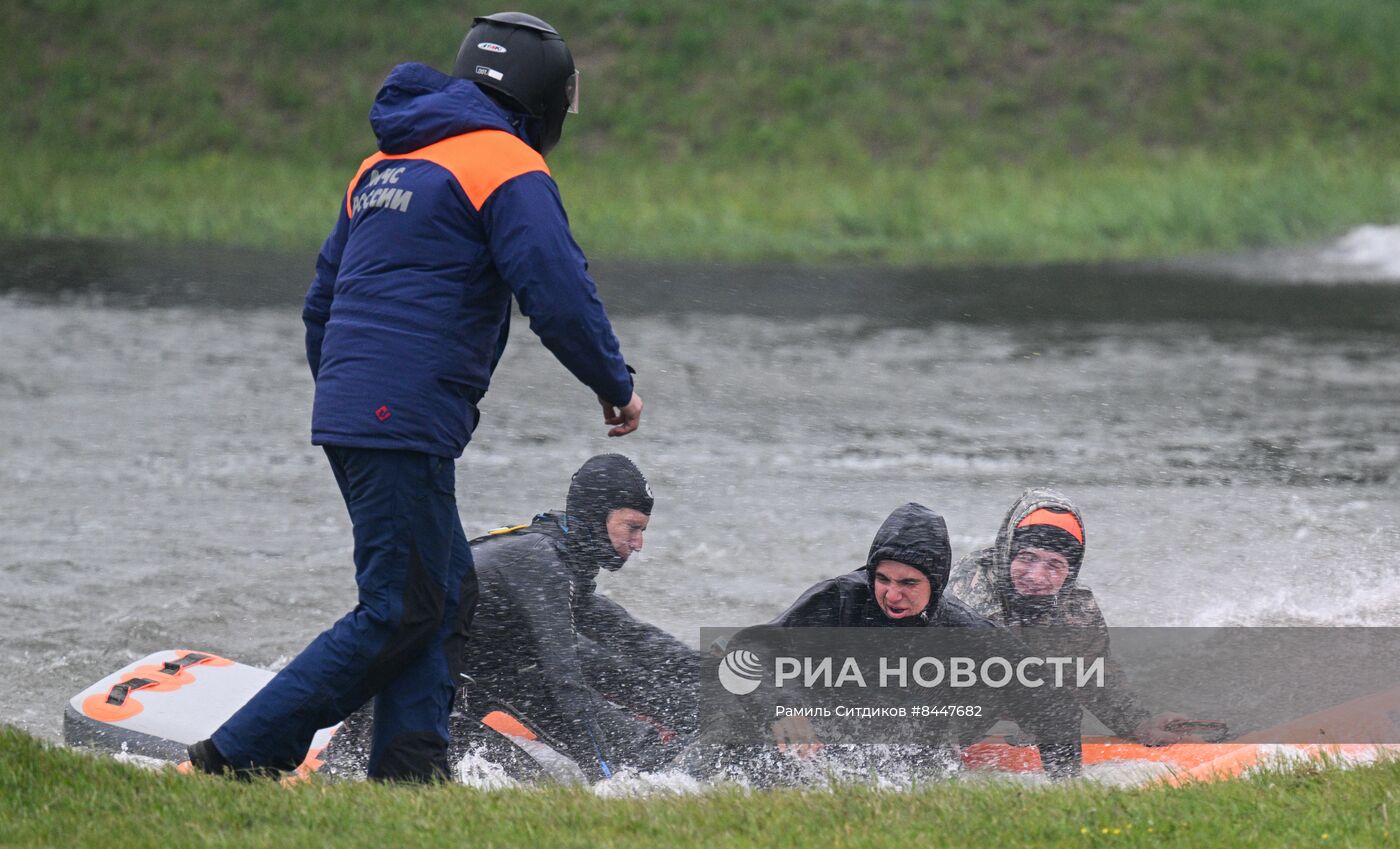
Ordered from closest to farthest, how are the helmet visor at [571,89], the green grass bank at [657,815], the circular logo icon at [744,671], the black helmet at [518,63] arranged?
the green grass bank at [657,815] < the black helmet at [518,63] < the helmet visor at [571,89] < the circular logo icon at [744,671]

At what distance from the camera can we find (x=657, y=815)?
4.38 meters

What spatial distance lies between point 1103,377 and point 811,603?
33.0 ft

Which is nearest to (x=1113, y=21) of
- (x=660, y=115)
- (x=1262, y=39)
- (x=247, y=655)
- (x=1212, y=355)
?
(x=1262, y=39)

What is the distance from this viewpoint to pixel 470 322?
14.9ft

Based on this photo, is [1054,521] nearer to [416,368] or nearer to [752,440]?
[416,368]

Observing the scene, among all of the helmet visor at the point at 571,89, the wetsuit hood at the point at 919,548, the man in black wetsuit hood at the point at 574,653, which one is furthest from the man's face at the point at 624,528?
the helmet visor at the point at 571,89

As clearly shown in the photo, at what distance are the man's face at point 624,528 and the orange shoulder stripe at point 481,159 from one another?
5.46ft

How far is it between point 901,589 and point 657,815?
141 centimetres

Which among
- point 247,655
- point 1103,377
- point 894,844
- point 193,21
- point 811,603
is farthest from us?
point 193,21

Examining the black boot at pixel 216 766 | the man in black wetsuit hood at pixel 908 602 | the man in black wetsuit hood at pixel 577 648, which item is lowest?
the black boot at pixel 216 766

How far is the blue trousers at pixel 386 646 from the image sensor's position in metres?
4.45

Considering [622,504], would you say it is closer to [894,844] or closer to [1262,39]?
[894,844]

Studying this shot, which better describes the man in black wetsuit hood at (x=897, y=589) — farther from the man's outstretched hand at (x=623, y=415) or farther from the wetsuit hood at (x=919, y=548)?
the man's outstretched hand at (x=623, y=415)

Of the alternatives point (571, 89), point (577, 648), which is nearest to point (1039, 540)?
point (577, 648)
